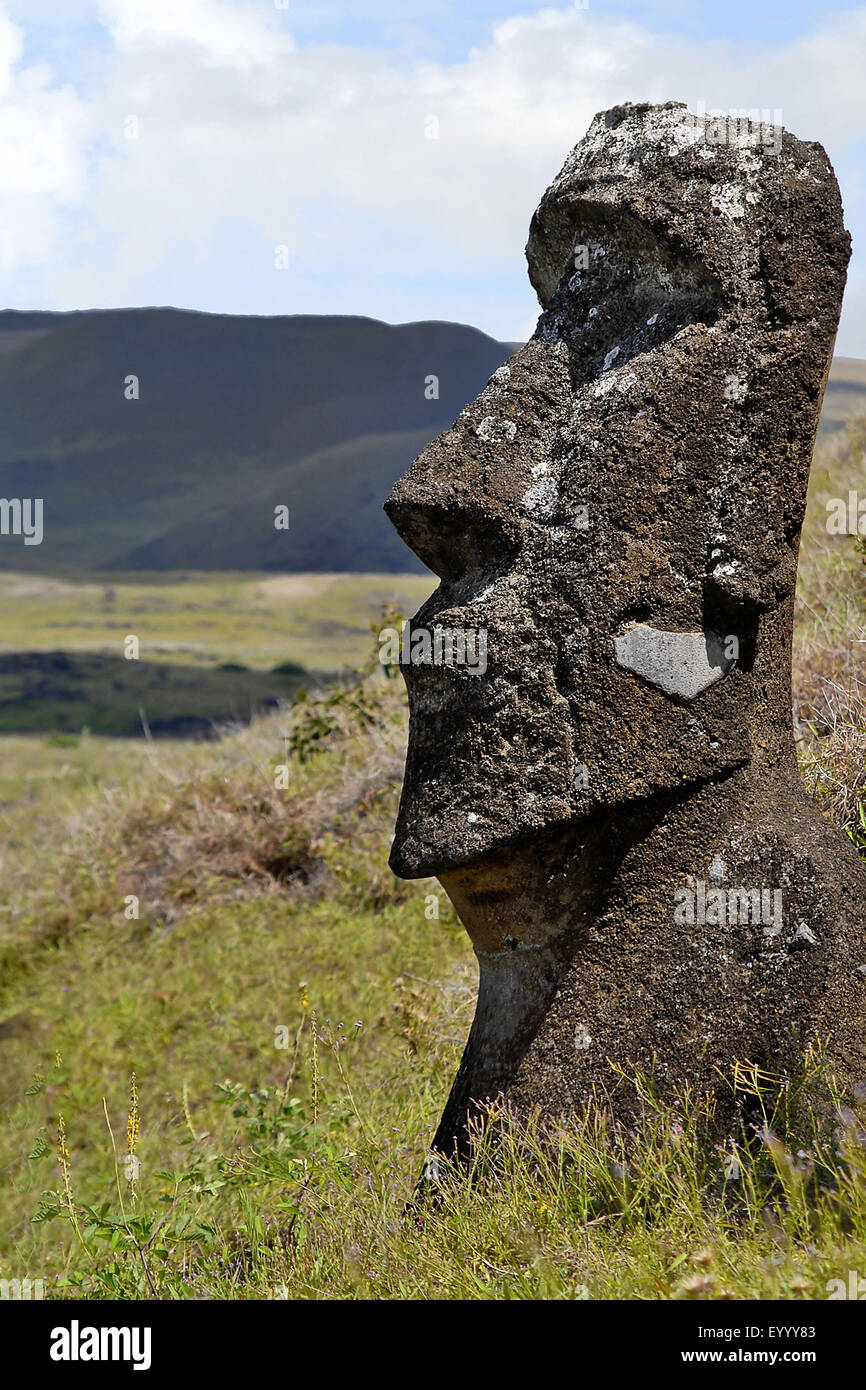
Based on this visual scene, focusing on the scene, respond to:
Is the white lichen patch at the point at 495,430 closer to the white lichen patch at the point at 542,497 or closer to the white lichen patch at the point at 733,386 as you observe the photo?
the white lichen patch at the point at 542,497

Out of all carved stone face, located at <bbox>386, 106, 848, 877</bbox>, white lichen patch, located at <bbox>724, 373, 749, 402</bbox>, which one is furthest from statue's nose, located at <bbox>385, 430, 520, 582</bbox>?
white lichen patch, located at <bbox>724, 373, 749, 402</bbox>

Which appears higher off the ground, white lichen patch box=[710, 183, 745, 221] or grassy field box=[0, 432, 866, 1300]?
white lichen patch box=[710, 183, 745, 221]

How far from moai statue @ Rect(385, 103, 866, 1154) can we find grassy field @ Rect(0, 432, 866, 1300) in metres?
0.22

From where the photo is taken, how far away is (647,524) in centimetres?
262

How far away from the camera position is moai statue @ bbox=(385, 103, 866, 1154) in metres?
2.61

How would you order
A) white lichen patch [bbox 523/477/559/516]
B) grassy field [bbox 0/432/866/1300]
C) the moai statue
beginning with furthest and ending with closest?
white lichen patch [bbox 523/477/559/516]
the moai statue
grassy field [bbox 0/432/866/1300]

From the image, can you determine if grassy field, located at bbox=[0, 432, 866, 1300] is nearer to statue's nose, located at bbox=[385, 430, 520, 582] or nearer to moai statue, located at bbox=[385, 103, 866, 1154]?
moai statue, located at bbox=[385, 103, 866, 1154]

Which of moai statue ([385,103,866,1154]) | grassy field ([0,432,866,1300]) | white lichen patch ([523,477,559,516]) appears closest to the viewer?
grassy field ([0,432,866,1300])

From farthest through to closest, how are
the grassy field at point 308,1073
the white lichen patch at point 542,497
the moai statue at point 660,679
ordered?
the white lichen patch at point 542,497
the moai statue at point 660,679
the grassy field at point 308,1073

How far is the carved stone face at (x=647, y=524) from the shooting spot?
2.61 metres

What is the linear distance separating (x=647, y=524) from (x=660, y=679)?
33cm

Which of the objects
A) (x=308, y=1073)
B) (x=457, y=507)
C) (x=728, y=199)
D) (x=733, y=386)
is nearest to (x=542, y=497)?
(x=457, y=507)

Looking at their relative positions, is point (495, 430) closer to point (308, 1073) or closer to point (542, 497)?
point (542, 497)

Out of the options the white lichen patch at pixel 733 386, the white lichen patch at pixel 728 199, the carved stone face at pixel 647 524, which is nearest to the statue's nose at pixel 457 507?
the carved stone face at pixel 647 524
